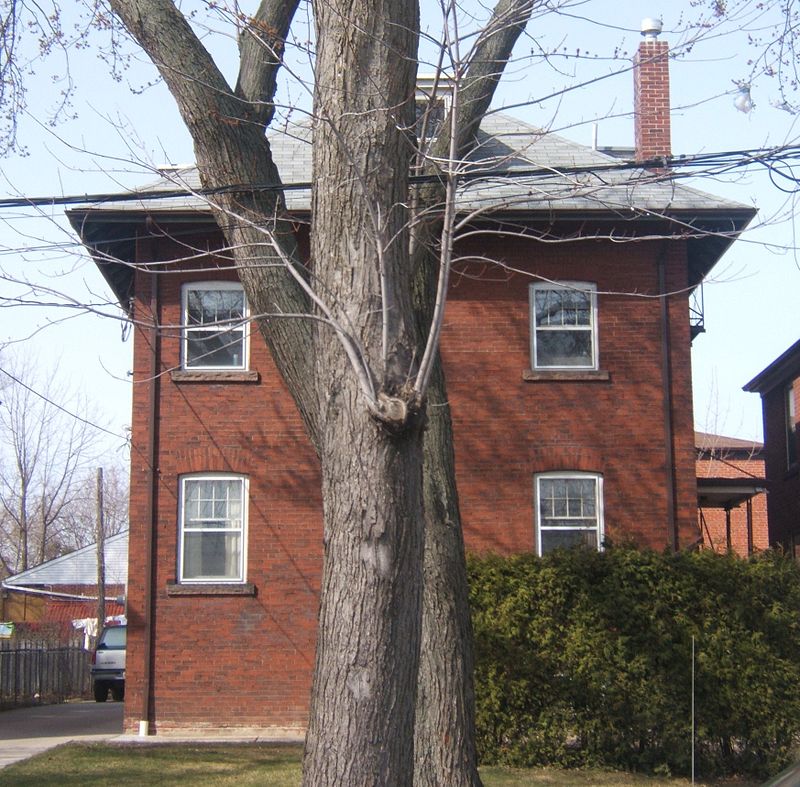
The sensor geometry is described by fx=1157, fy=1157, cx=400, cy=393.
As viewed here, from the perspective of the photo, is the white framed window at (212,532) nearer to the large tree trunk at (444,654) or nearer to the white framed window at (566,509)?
the white framed window at (566,509)

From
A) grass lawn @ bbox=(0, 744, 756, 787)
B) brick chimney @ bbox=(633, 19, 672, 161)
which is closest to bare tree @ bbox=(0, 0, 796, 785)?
grass lawn @ bbox=(0, 744, 756, 787)

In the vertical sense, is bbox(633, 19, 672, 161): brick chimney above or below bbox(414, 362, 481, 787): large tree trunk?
above

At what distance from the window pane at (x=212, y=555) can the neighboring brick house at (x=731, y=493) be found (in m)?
8.01

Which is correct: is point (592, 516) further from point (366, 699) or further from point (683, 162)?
point (366, 699)

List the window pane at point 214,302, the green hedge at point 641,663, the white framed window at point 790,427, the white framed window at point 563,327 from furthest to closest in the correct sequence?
1. the white framed window at point 790,427
2. the white framed window at point 563,327
3. the window pane at point 214,302
4. the green hedge at point 641,663

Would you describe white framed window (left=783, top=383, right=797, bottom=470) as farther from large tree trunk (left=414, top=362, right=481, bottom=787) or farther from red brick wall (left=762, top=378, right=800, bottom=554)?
large tree trunk (left=414, top=362, right=481, bottom=787)

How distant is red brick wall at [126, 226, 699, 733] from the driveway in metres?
1.32

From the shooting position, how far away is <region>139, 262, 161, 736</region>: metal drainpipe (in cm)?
1667

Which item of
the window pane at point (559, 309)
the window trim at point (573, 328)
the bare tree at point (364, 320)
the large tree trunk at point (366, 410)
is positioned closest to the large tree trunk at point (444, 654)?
the bare tree at point (364, 320)

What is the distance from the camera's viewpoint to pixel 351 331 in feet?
21.6

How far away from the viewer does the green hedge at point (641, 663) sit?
44.5ft

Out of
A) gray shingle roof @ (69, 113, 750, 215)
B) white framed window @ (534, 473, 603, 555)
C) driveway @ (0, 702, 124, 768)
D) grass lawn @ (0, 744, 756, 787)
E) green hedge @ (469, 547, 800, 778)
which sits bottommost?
driveway @ (0, 702, 124, 768)

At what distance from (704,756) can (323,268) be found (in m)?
9.31

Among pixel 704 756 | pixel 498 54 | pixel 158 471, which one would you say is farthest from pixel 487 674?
pixel 498 54
